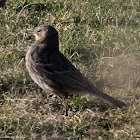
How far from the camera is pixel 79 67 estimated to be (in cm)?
750

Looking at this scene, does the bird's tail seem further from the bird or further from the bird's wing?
the bird's wing

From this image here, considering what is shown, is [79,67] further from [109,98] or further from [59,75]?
[109,98]

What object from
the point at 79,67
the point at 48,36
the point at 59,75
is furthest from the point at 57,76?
the point at 79,67

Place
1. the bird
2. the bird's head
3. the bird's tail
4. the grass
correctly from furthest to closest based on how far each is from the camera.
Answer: the bird's head
the bird
the bird's tail
the grass

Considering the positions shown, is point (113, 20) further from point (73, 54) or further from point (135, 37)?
point (73, 54)

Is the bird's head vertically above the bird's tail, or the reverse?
the bird's head

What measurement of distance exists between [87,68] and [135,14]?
2.17m

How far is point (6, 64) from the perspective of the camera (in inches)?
289

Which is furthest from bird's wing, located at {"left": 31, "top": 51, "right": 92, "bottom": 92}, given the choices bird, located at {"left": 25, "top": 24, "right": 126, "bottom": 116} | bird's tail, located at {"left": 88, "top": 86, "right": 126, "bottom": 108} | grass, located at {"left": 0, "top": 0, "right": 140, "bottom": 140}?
grass, located at {"left": 0, "top": 0, "right": 140, "bottom": 140}

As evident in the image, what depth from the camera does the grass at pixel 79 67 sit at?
19.1 feet

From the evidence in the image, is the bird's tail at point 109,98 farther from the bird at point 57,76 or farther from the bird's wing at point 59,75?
the bird's wing at point 59,75

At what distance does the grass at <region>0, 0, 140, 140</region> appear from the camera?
5828 millimetres

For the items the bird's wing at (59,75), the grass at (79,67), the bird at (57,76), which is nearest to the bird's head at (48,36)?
the bird at (57,76)

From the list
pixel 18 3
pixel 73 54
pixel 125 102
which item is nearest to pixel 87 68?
pixel 73 54
